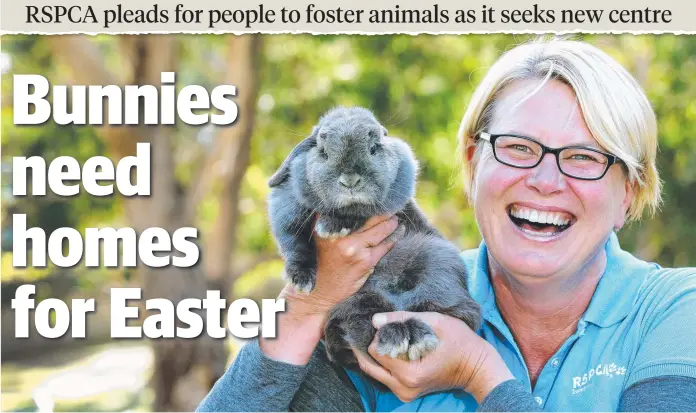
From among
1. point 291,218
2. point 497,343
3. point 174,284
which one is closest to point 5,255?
point 174,284

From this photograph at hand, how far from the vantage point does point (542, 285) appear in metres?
2.66

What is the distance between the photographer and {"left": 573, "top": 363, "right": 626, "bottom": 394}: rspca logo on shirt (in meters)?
2.44

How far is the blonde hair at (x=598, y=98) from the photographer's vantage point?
2.58 metres

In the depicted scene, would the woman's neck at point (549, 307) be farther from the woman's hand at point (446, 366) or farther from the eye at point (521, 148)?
the eye at point (521, 148)

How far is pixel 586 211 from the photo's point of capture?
258 centimetres

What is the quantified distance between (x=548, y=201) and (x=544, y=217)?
0.06 meters

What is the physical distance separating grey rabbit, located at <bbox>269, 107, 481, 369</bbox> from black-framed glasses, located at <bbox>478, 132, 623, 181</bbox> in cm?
50

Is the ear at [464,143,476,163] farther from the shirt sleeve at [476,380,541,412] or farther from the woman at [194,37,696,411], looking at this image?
the shirt sleeve at [476,380,541,412]

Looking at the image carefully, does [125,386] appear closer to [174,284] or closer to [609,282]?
[174,284]

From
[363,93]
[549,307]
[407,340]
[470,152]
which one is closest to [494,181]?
[470,152]

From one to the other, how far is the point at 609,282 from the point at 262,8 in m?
2.53

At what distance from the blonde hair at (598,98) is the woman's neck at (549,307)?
35 centimetres

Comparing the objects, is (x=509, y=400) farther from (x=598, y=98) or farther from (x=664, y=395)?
(x=598, y=98)

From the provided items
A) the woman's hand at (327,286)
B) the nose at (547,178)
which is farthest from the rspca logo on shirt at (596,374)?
the woman's hand at (327,286)
